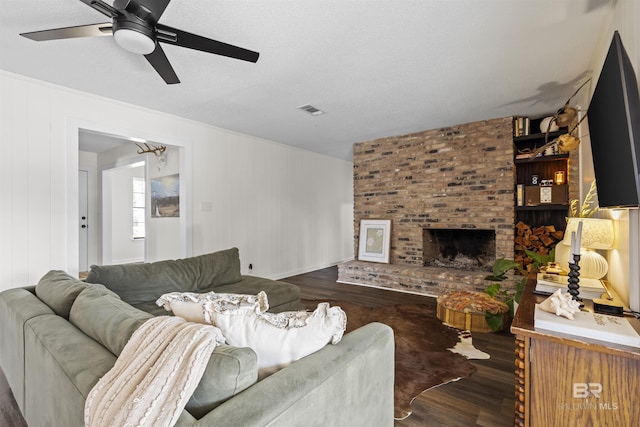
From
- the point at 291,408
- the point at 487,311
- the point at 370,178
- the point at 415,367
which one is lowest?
the point at 415,367

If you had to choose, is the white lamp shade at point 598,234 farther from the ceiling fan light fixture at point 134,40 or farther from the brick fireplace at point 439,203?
the ceiling fan light fixture at point 134,40

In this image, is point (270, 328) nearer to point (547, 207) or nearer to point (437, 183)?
point (437, 183)

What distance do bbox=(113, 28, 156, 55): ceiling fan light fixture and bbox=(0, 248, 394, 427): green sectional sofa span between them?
1.35 meters

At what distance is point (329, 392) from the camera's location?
100 centimetres

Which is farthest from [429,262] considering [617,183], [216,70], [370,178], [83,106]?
[83,106]

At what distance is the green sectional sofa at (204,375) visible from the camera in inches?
32.8

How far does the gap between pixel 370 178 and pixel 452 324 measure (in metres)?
2.84

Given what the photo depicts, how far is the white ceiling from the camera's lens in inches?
74.3

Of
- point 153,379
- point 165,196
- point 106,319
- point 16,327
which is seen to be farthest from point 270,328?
point 165,196

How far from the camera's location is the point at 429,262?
4.83 metres

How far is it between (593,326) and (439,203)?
3511 millimetres

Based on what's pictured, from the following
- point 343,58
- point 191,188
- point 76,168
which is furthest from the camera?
point 191,188

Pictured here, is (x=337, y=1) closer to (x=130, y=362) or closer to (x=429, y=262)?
(x=130, y=362)

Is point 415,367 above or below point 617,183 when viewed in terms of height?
below
